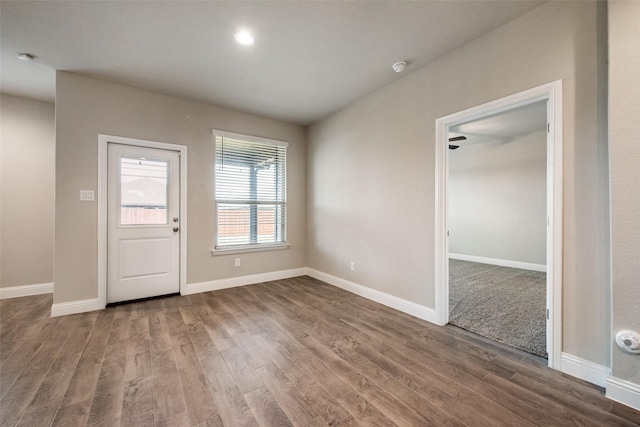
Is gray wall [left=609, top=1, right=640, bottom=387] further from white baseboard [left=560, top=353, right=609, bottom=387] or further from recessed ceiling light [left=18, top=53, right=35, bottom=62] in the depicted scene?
recessed ceiling light [left=18, top=53, right=35, bottom=62]

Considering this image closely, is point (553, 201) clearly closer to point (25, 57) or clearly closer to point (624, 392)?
point (624, 392)

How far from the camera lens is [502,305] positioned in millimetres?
3047

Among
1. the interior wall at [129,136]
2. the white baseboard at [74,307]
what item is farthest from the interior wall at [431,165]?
the white baseboard at [74,307]

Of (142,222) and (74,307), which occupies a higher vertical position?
(142,222)

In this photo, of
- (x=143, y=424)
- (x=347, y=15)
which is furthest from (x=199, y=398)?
(x=347, y=15)

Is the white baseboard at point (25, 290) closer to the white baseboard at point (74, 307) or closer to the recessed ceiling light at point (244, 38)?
the white baseboard at point (74, 307)

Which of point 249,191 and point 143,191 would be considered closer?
point 143,191

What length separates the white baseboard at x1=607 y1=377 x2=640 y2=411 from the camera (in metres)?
1.45

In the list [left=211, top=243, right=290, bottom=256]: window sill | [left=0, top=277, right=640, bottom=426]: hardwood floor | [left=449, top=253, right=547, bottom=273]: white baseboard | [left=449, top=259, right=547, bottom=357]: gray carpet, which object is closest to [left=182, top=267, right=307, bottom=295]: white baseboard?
[left=211, top=243, right=290, bottom=256]: window sill

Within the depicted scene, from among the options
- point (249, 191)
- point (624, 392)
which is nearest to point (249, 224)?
point (249, 191)

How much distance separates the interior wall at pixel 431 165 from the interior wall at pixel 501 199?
119 inches

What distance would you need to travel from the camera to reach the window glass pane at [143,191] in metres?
3.18

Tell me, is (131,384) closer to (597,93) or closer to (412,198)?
(412,198)

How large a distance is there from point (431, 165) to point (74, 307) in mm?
4233
